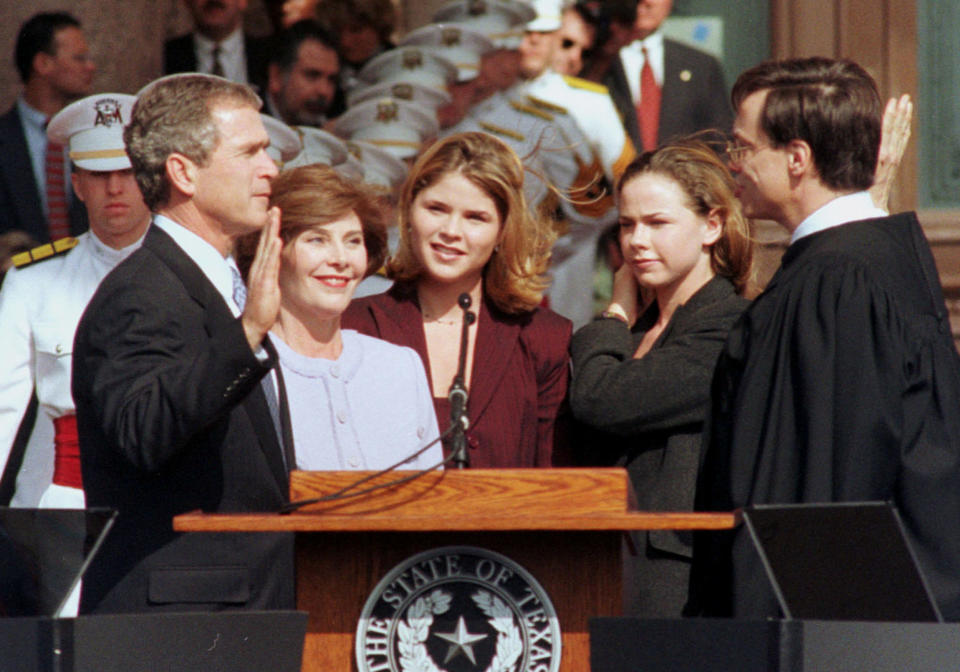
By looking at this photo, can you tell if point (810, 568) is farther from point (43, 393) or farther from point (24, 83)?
point (24, 83)

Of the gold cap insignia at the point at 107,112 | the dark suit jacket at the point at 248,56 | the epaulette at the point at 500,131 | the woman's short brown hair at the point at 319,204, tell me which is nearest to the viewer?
the woman's short brown hair at the point at 319,204

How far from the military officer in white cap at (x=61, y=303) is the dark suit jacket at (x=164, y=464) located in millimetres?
1482

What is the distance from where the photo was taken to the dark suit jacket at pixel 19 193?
6.97m

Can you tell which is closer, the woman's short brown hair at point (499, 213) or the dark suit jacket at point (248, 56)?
the woman's short brown hair at point (499, 213)

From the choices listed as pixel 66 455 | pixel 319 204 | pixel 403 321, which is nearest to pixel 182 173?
pixel 319 204

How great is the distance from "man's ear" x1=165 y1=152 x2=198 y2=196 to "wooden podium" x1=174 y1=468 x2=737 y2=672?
85 cm

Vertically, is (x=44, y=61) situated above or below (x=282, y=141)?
above

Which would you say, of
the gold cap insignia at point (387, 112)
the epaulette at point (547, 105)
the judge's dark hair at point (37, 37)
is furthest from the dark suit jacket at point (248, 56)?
the epaulette at point (547, 105)

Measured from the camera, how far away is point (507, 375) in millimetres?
3863

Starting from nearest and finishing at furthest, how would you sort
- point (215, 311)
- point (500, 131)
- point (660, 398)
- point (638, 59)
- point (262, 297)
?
point (262, 297)
point (215, 311)
point (660, 398)
point (500, 131)
point (638, 59)

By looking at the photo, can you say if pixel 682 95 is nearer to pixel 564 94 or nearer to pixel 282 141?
pixel 564 94

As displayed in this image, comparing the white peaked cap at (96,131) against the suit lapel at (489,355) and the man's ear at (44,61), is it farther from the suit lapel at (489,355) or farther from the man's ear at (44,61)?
the man's ear at (44,61)

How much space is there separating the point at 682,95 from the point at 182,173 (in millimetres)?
4451

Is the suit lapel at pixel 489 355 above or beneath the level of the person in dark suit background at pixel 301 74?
beneath
